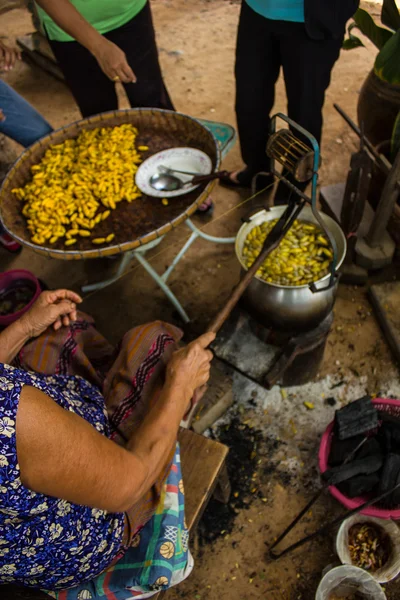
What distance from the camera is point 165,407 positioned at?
1.52 metres

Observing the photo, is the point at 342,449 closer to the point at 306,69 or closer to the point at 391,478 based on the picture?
the point at 391,478

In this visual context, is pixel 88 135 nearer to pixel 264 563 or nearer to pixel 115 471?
pixel 115 471

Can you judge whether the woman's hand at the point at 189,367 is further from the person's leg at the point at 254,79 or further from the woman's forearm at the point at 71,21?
the person's leg at the point at 254,79

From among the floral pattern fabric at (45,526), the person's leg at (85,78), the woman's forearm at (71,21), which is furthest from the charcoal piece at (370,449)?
the person's leg at (85,78)

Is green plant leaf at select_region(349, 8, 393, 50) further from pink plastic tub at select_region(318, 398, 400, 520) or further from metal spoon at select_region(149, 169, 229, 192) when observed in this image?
pink plastic tub at select_region(318, 398, 400, 520)

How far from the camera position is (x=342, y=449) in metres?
2.15

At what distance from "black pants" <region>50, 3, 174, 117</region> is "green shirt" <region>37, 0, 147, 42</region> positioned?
38mm

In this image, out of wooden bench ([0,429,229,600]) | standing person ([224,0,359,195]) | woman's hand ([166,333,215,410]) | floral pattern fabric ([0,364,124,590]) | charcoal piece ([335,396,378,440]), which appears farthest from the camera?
standing person ([224,0,359,195])

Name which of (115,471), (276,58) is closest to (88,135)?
(276,58)

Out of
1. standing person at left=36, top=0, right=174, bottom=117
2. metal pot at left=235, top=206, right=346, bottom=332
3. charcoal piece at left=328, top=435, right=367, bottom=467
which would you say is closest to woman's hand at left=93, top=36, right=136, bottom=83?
standing person at left=36, top=0, right=174, bottom=117

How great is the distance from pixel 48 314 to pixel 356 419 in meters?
1.57

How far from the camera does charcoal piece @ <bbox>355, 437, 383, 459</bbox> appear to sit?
2.12m

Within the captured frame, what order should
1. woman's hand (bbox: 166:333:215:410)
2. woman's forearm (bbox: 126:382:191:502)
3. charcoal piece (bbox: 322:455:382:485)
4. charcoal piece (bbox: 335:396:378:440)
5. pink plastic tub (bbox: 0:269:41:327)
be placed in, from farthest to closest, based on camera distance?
pink plastic tub (bbox: 0:269:41:327)
charcoal piece (bbox: 335:396:378:440)
charcoal piece (bbox: 322:455:382:485)
woman's hand (bbox: 166:333:215:410)
woman's forearm (bbox: 126:382:191:502)

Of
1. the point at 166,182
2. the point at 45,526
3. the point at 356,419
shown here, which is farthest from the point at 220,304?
the point at 45,526
